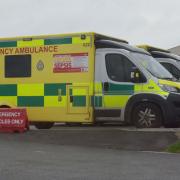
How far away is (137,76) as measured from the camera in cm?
1415

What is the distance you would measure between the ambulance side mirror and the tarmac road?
156 cm

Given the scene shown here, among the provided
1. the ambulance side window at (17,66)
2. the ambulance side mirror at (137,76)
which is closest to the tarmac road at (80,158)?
the ambulance side mirror at (137,76)

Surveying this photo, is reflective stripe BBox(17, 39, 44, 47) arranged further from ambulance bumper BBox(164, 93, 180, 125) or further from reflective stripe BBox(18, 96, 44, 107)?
ambulance bumper BBox(164, 93, 180, 125)

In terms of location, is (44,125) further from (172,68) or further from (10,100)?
(172,68)

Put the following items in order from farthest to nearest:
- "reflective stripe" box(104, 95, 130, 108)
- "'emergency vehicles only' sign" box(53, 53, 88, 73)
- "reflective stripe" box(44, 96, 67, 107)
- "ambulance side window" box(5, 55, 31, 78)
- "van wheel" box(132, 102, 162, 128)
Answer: "ambulance side window" box(5, 55, 31, 78), "reflective stripe" box(44, 96, 67, 107), "'emergency vehicles only' sign" box(53, 53, 88, 73), "reflective stripe" box(104, 95, 130, 108), "van wheel" box(132, 102, 162, 128)

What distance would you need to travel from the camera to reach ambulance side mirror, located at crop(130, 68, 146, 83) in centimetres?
1411

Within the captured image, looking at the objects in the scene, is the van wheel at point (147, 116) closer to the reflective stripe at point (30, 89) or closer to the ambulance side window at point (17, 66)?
the reflective stripe at point (30, 89)

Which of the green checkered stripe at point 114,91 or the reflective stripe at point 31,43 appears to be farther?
the reflective stripe at point 31,43

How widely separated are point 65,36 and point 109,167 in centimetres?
632

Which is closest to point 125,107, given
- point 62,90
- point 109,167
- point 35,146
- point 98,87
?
point 98,87

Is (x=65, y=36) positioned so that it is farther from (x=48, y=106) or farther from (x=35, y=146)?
(x=35, y=146)

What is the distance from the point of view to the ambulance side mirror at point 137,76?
14.1m

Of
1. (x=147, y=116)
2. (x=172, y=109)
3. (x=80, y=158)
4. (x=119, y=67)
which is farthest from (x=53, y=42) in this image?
(x=80, y=158)

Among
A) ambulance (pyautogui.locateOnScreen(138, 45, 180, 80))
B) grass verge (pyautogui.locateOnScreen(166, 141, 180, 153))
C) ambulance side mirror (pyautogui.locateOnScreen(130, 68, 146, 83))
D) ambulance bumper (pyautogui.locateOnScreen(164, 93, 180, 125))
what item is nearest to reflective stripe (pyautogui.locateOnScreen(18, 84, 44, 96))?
ambulance side mirror (pyautogui.locateOnScreen(130, 68, 146, 83))
